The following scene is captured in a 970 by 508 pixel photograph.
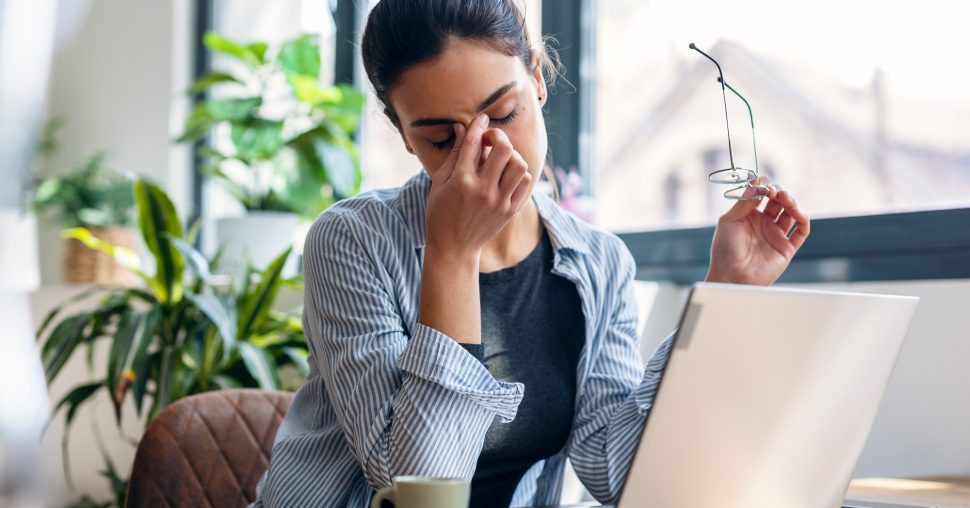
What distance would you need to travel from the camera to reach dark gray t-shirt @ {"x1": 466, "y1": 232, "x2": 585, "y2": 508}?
3.92ft

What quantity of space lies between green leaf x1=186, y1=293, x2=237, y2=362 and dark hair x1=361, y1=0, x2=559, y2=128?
3.57 feet

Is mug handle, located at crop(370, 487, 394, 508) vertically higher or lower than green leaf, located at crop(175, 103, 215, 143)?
higher

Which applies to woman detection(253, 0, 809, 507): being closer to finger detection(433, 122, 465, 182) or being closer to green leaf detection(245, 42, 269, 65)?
finger detection(433, 122, 465, 182)

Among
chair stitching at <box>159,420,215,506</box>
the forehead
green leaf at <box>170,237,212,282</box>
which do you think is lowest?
green leaf at <box>170,237,212,282</box>

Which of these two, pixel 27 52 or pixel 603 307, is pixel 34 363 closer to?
pixel 27 52

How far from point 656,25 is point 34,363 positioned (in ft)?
9.08

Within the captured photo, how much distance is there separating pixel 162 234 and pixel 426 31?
1489mm

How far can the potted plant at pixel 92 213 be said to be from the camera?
3307mm

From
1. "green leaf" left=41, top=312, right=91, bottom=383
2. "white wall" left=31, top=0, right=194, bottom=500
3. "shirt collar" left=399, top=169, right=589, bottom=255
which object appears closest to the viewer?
"shirt collar" left=399, top=169, right=589, bottom=255

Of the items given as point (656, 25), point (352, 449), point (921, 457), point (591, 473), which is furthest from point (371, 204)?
point (656, 25)

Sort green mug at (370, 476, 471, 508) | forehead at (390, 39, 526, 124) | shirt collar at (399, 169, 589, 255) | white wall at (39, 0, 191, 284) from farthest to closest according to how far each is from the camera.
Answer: white wall at (39, 0, 191, 284) → shirt collar at (399, 169, 589, 255) → forehead at (390, 39, 526, 124) → green mug at (370, 476, 471, 508)

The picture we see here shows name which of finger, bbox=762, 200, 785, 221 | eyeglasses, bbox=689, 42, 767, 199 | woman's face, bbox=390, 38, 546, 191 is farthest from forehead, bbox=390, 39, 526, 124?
finger, bbox=762, 200, 785, 221

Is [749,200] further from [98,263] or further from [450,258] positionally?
[98,263]

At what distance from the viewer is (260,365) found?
217 cm
